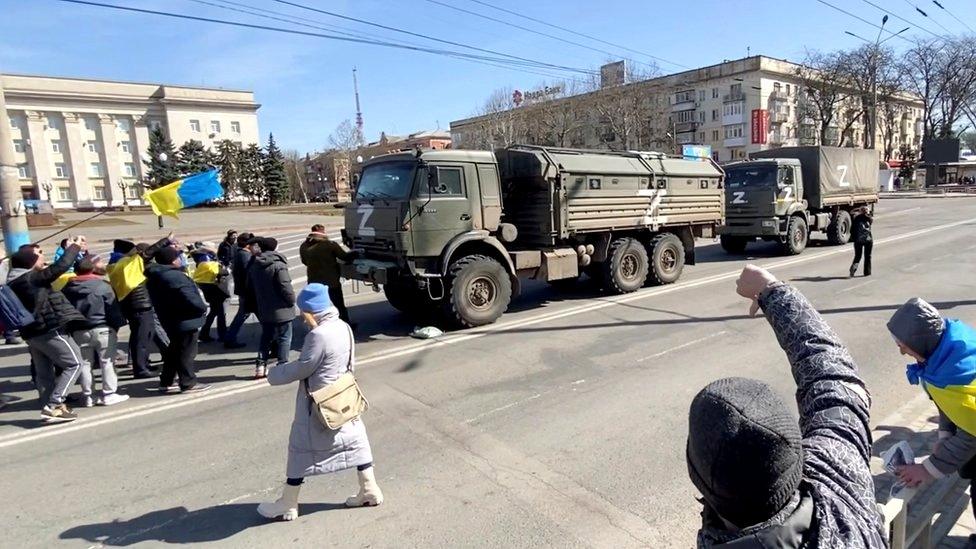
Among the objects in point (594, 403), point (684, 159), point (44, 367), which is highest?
point (684, 159)

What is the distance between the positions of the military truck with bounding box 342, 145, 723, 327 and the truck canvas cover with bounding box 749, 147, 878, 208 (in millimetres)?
6910

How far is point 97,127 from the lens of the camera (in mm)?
79438

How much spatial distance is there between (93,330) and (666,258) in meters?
9.91

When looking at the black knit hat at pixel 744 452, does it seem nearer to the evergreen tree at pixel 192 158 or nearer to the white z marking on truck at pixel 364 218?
the white z marking on truck at pixel 364 218

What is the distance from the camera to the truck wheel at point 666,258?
1148 cm

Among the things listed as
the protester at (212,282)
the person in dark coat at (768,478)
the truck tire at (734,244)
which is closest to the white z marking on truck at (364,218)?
the protester at (212,282)

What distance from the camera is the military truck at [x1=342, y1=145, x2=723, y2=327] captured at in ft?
27.5

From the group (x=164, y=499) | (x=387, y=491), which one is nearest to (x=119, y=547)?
(x=164, y=499)

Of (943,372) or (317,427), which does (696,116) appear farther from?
(317,427)

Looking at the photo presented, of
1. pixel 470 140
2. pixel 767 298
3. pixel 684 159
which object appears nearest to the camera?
pixel 767 298

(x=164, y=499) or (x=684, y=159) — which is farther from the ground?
Result: (x=684, y=159)

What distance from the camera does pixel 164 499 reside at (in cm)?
408

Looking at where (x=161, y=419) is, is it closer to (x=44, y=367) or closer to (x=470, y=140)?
(x=44, y=367)

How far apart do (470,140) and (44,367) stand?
6892 cm
